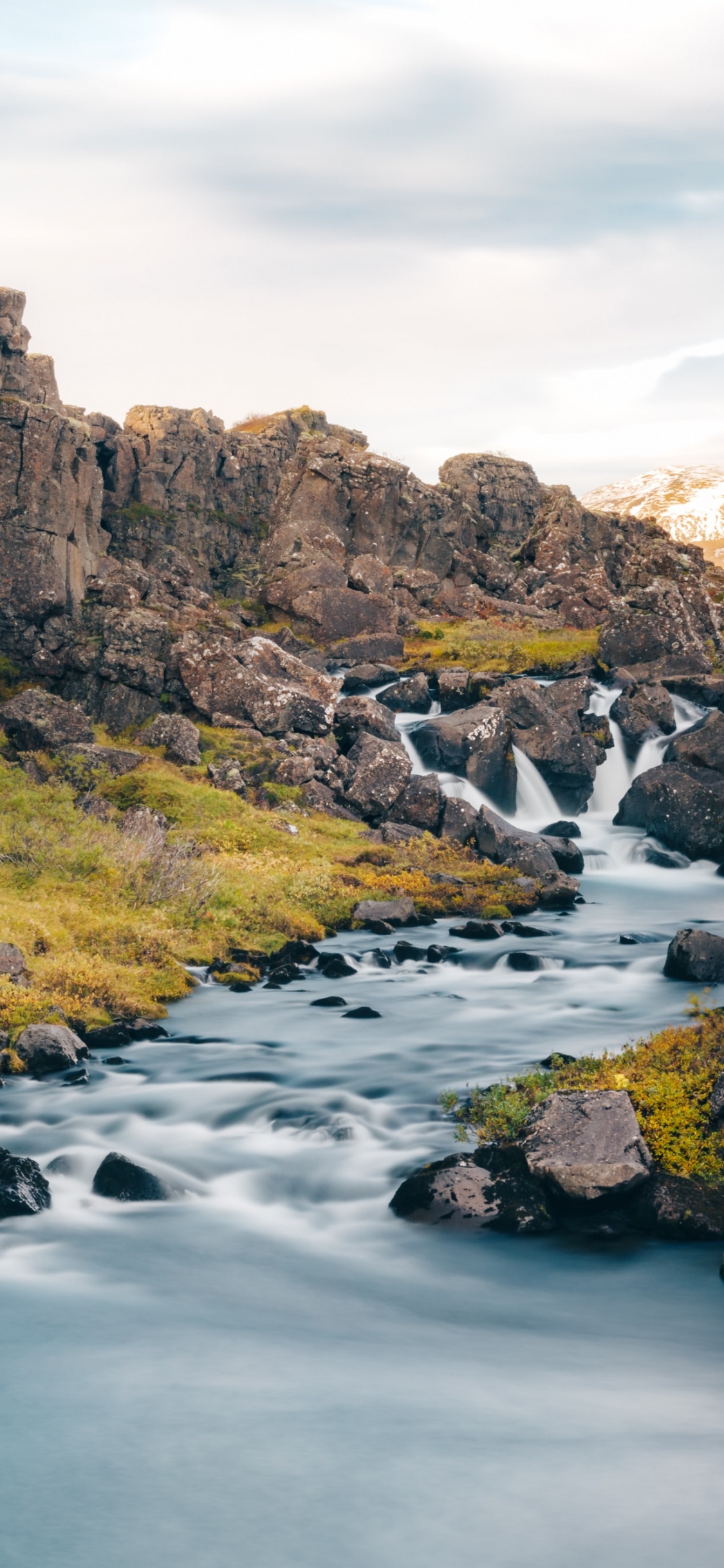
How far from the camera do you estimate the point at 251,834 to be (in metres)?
27.7

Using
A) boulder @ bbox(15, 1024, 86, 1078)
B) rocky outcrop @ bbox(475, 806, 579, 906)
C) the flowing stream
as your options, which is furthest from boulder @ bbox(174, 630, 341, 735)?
boulder @ bbox(15, 1024, 86, 1078)

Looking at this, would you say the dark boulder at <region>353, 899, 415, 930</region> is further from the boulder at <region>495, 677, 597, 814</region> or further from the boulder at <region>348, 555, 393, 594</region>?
the boulder at <region>348, 555, 393, 594</region>

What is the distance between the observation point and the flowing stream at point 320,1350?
6.78 metres

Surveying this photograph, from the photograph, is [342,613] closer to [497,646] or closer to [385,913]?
[497,646]

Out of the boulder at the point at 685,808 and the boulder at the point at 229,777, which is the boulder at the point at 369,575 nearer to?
the boulder at the point at 229,777

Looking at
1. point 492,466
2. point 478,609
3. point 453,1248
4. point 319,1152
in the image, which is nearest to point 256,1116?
point 319,1152

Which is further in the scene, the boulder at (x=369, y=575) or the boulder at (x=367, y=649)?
the boulder at (x=369, y=575)

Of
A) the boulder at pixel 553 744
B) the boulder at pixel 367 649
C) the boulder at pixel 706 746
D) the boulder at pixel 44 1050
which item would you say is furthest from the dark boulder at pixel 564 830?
the boulder at pixel 44 1050

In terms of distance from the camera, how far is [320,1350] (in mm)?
9078

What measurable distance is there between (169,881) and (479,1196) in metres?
12.6

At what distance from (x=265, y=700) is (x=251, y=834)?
8.46 meters

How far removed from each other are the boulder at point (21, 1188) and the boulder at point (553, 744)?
26.2 meters

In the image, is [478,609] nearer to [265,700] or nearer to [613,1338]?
[265,700]

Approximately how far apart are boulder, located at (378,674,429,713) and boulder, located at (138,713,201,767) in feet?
36.1
